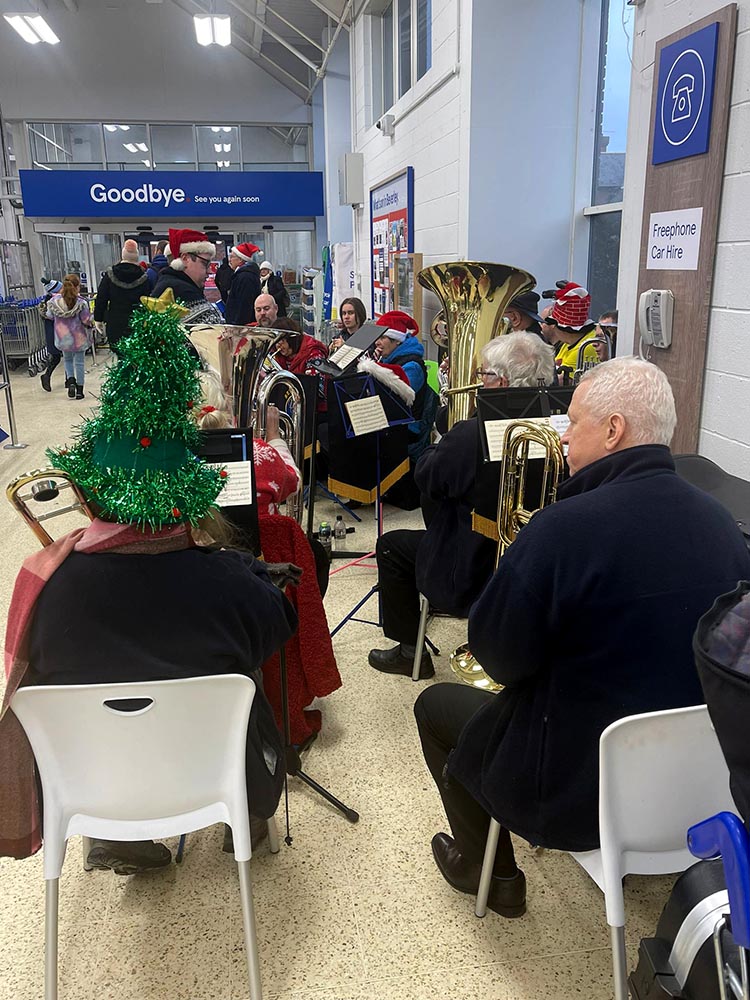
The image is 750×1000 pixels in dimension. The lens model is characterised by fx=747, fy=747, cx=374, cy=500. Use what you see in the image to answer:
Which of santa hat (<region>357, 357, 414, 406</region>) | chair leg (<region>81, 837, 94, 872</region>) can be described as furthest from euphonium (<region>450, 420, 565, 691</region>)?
santa hat (<region>357, 357, 414, 406</region>)

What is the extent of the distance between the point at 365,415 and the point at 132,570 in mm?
1719

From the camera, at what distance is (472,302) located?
334cm

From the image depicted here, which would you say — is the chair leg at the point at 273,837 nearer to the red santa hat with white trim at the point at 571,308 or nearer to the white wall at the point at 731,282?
the white wall at the point at 731,282

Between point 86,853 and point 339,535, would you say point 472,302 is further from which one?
point 86,853

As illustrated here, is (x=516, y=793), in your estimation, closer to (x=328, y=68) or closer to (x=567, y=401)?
(x=567, y=401)

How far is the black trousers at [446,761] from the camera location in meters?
1.70

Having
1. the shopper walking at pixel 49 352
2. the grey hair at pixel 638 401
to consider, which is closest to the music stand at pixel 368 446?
the grey hair at pixel 638 401

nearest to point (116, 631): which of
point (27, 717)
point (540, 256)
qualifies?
point (27, 717)

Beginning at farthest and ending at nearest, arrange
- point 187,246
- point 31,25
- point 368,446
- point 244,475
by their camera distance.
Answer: point 31,25 < point 187,246 < point 368,446 < point 244,475

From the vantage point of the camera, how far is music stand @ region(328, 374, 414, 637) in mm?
3312

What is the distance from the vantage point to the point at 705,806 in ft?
3.90

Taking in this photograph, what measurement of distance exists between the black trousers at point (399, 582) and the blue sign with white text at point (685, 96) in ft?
4.88

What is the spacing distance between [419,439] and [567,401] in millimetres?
2234

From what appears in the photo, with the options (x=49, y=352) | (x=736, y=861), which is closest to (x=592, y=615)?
(x=736, y=861)
